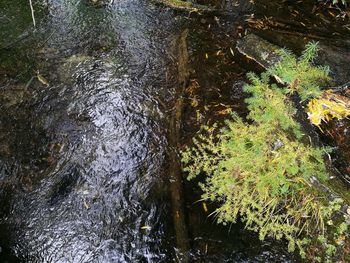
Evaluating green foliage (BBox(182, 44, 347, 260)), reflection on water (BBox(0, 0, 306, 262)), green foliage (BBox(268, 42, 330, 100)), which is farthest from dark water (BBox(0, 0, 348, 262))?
green foliage (BBox(268, 42, 330, 100))

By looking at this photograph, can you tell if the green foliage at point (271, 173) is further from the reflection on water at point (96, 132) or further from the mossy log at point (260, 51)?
the mossy log at point (260, 51)

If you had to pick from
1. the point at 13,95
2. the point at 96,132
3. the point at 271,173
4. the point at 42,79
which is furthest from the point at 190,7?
the point at 271,173

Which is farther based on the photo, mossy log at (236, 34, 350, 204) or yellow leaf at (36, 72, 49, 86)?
mossy log at (236, 34, 350, 204)

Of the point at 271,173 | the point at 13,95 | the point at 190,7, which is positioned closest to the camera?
the point at 271,173

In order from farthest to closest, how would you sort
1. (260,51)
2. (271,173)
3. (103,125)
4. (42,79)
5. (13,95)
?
(260,51) → (42,79) → (13,95) → (103,125) → (271,173)

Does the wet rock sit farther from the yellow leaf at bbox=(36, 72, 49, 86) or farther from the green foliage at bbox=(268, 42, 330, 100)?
the green foliage at bbox=(268, 42, 330, 100)

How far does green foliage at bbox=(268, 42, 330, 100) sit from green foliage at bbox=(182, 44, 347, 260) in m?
0.02

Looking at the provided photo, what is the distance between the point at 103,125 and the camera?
208 inches

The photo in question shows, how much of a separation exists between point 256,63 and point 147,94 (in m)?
2.01

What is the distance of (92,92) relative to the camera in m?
5.75

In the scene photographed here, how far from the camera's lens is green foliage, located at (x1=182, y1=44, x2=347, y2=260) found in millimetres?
4117

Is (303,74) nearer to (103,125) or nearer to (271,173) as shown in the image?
(271,173)

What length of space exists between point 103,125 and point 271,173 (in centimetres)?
245

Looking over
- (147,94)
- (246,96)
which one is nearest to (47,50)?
(147,94)
